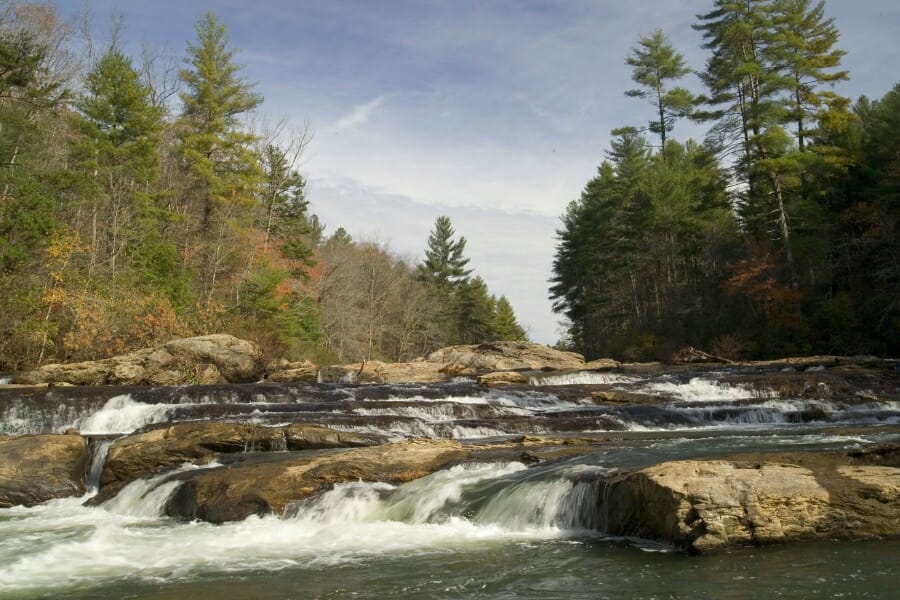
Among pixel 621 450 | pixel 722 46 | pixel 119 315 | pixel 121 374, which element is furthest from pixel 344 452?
pixel 722 46

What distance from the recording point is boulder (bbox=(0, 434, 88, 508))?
10977 millimetres

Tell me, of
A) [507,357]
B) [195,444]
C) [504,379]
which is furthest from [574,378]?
[195,444]

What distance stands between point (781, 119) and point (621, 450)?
2860 centimetres

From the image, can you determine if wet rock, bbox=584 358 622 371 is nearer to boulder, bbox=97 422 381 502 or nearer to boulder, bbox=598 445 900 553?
boulder, bbox=97 422 381 502

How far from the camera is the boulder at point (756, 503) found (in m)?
6.57

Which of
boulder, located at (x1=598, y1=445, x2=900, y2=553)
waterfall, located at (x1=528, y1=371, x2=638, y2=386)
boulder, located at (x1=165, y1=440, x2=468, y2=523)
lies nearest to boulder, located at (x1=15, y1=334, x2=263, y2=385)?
waterfall, located at (x1=528, y1=371, x2=638, y2=386)

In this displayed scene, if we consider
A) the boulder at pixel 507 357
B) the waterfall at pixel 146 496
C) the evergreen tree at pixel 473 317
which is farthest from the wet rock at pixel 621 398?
the evergreen tree at pixel 473 317

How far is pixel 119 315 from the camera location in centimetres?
2520

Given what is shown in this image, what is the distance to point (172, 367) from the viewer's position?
74.2 feet

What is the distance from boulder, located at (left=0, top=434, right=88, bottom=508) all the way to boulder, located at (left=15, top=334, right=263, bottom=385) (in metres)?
9.28

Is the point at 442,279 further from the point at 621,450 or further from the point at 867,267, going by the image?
the point at 621,450

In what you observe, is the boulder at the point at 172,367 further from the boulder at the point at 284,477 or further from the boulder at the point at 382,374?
the boulder at the point at 284,477

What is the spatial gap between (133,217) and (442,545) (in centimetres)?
2600

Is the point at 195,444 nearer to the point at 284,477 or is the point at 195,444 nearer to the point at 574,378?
the point at 284,477
